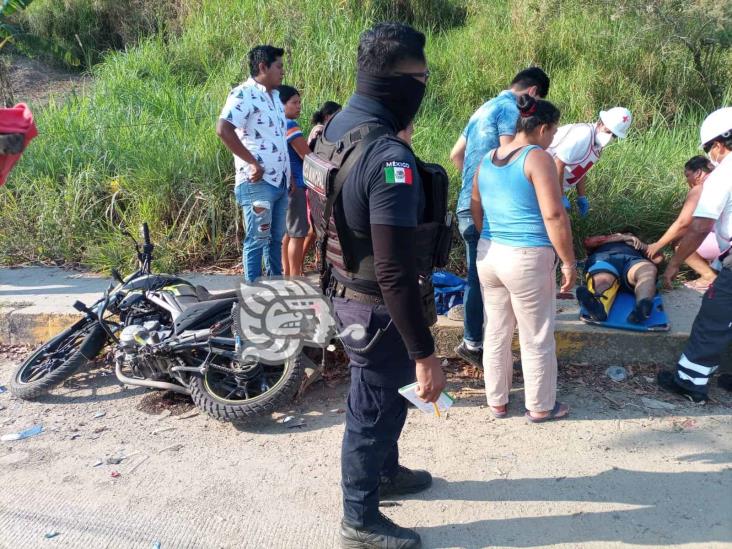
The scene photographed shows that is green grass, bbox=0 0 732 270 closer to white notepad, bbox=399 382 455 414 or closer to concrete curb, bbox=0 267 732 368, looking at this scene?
concrete curb, bbox=0 267 732 368

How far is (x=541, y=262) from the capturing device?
11.0 ft

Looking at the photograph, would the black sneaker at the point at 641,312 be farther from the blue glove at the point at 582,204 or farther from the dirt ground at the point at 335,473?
the blue glove at the point at 582,204

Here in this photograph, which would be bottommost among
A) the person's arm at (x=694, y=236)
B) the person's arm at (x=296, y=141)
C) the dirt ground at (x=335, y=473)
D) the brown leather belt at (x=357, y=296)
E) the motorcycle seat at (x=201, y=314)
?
the dirt ground at (x=335, y=473)

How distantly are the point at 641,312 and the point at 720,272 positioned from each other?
70 cm

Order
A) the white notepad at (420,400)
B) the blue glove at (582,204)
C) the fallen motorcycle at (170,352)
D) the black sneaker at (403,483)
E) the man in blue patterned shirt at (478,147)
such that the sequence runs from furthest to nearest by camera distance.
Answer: the blue glove at (582,204) → the man in blue patterned shirt at (478,147) → the fallen motorcycle at (170,352) → the black sneaker at (403,483) → the white notepad at (420,400)

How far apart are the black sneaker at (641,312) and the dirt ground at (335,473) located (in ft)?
1.23

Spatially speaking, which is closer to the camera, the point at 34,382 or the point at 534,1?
the point at 34,382

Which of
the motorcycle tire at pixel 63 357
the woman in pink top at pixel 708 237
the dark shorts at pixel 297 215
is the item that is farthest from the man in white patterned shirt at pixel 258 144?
the woman in pink top at pixel 708 237

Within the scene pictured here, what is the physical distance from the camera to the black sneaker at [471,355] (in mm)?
4109

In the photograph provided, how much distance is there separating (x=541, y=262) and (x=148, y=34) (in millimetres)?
11291

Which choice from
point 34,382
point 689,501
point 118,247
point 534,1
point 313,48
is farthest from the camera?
point 534,1

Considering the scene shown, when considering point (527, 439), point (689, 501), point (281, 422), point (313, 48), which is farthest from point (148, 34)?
point (689, 501)

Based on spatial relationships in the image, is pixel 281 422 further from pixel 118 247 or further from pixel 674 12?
pixel 674 12

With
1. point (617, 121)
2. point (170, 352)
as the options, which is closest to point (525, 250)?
point (617, 121)
